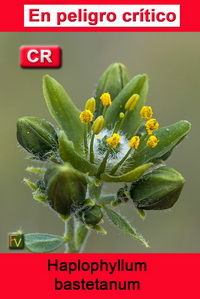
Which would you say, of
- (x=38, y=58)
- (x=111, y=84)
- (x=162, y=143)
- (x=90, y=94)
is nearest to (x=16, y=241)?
(x=162, y=143)

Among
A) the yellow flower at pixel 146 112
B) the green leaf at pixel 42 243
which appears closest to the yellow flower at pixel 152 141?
the yellow flower at pixel 146 112

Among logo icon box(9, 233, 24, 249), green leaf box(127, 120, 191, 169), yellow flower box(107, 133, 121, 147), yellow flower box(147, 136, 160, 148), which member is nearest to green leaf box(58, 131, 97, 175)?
yellow flower box(107, 133, 121, 147)

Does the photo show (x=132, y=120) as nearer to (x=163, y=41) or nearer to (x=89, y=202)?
(x=89, y=202)

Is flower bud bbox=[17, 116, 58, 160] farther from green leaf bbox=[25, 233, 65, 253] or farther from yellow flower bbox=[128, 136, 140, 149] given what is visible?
green leaf bbox=[25, 233, 65, 253]

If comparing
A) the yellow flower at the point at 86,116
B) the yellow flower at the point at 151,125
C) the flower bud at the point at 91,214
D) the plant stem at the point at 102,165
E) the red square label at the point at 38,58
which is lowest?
the flower bud at the point at 91,214

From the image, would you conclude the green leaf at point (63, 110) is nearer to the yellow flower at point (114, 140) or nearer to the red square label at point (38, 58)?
the yellow flower at point (114, 140)
